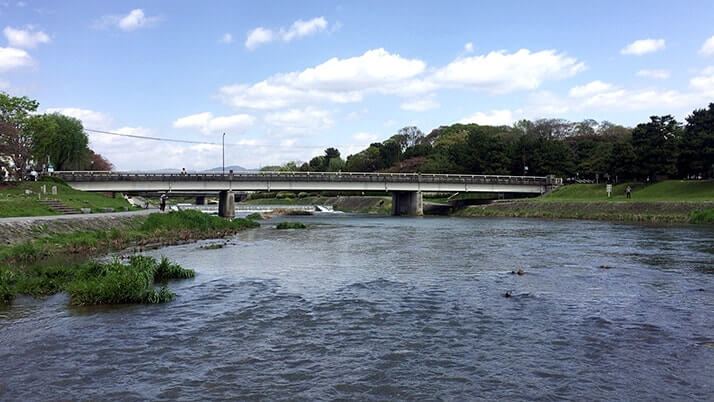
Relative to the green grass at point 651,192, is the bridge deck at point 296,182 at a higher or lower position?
higher

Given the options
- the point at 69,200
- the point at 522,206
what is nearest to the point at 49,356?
the point at 69,200

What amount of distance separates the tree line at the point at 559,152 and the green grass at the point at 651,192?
2.23m

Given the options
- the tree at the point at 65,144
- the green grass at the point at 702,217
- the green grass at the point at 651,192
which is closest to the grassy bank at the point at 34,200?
the tree at the point at 65,144

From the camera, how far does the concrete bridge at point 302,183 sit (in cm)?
6719

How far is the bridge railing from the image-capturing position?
66.2 metres

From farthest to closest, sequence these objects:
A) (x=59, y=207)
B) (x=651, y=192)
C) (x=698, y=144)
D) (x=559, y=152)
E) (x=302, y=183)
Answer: (x=559, y=152) < (x=302, y=183) < (x=651, y=192) < (x=698, y=144) < (x=59, y=207)

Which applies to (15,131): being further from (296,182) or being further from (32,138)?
(296,182)

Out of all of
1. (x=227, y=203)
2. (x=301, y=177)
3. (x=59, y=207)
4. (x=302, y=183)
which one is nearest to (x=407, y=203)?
(x=302, y=183)

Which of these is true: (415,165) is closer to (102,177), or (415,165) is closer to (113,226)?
(102,177)

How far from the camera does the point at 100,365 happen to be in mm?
10750

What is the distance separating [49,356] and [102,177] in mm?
60509

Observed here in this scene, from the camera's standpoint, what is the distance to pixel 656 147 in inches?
3009

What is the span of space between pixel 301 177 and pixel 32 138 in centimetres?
3358

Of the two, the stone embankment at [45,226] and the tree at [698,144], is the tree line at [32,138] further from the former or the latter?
the tree at [698,144]
